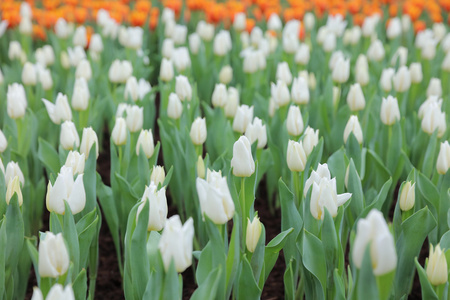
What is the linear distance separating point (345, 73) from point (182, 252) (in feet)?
6.27

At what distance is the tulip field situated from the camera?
5.04 feet

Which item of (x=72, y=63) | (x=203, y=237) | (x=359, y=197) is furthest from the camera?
(x=72, y=63)

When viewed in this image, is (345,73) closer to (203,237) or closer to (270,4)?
(203,237)

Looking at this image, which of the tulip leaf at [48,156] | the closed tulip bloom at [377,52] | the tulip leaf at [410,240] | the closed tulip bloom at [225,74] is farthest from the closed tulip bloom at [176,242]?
the closed tulip bloom at [377,52]

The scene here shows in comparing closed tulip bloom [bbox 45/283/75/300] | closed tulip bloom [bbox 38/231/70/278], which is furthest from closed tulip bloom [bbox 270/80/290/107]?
closed tulip bloom [bbox 45/283/75/300]

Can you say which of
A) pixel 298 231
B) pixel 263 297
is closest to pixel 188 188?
pixel 263 297

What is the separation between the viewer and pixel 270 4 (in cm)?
543

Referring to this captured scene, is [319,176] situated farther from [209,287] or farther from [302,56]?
[302,56]

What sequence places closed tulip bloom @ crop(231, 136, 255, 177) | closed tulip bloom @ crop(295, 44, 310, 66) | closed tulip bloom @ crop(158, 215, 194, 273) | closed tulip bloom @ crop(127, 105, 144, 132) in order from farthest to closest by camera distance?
closed tulip bloom @ crop(295, 44, 310, 66) < closed tulip bloom @ crop(127, 105, 144, 132) < closed tulip bloom @ crop(231, 136, 255, 177) < closed tulip bloom @ crop(158, 215, 194, 273)

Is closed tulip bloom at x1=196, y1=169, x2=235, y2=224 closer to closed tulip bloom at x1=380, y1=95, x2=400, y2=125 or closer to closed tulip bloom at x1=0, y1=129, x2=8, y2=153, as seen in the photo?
closed tulip bloom at x1=0, y1=129, x2=8, y2=153

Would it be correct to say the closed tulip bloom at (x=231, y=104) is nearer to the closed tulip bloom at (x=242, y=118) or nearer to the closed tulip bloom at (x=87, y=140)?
the closed tulip bloom at (x=242, y=118)

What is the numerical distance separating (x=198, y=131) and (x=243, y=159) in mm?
565

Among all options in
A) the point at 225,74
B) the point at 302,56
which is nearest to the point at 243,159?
the point at 225,74

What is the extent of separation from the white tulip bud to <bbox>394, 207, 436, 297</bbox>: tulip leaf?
93 cm
